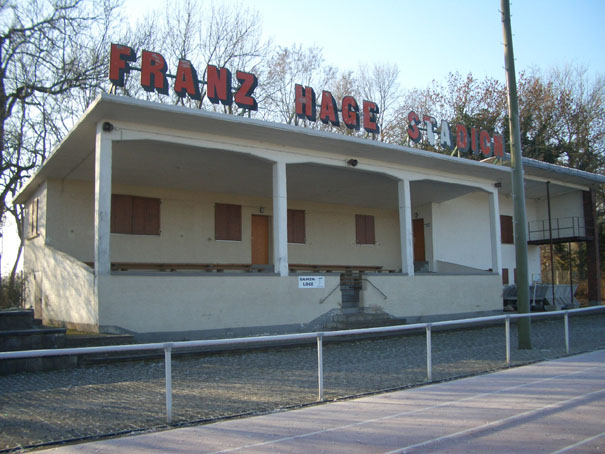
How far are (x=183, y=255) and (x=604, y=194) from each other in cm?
2972

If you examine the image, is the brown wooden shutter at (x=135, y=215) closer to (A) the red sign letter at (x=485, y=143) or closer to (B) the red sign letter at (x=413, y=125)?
(B) the red sign letter at (x=413, y=125)

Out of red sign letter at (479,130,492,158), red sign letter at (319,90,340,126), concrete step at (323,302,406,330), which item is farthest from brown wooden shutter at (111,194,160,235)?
red sign letter at (479,130,492,158)

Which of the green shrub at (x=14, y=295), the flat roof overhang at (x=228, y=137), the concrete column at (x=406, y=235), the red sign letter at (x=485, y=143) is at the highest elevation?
the red sign letter at (x=485, y=143)

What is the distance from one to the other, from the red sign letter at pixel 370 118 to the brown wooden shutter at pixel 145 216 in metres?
7.51

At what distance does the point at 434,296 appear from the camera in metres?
18.6

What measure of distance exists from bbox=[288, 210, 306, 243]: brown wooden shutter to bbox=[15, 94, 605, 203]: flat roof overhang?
17.5 ft

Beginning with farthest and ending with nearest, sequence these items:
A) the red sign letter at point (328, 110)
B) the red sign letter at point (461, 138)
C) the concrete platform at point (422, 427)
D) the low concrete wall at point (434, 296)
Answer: the red sign letter at point (461, 138), the red sign letter at point (328, 110), the low concrete wall at point (434, 296), the concrete platform at point (422, 427)

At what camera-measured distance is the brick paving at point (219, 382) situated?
6043 mm

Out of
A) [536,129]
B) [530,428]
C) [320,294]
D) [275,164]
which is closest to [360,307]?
[320,294]

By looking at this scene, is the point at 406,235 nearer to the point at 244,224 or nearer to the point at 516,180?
the point at 516,180

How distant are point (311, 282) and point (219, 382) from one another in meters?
7.34

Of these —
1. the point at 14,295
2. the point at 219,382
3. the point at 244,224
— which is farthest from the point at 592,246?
the point at 14,295

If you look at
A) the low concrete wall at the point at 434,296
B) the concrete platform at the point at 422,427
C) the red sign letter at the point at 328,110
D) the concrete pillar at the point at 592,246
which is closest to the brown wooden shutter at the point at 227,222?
the red sign letter at the point at 328,110

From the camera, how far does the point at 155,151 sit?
14.9m
